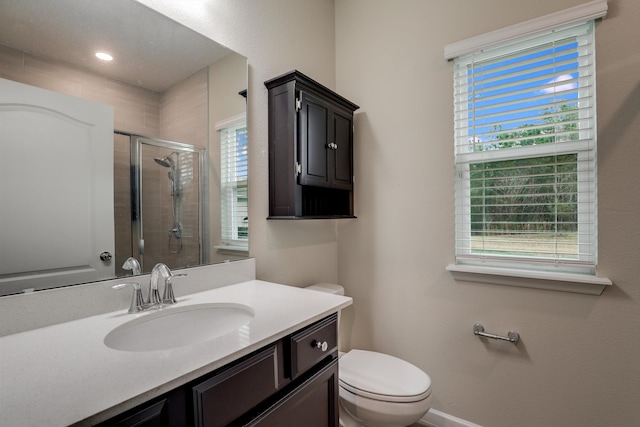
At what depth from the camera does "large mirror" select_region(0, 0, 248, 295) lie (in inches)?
A: 33.8

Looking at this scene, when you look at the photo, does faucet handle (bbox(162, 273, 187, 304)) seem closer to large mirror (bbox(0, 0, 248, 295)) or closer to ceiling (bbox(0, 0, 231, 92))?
large mirror (bbox(0, 0, 248, 295))

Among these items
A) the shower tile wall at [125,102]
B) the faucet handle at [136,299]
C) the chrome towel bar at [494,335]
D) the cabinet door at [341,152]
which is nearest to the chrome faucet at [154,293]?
the faucet handle at [136,299]

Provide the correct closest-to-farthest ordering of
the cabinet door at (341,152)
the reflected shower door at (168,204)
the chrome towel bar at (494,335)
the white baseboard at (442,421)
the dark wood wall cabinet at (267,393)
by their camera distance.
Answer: the dark wood wall cabinet at (267,393) < the reflected shower door at (168,204) < the chrome towel bar at (494,335) < the white baseboard at (442,421) < the cabinet door at (341,152)

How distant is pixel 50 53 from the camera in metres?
0.92

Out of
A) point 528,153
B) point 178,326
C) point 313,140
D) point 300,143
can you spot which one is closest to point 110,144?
point 178,326

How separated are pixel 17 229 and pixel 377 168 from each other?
167 cm

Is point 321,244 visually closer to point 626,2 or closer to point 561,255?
point 561,255

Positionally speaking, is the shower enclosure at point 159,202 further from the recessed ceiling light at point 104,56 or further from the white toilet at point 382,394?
the white toilet at point 382,394

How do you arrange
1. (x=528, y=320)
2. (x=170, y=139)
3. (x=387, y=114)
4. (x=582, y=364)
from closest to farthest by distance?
(x=170, y=139)
(x=582, y=364)
(x=528, y=320)
(x=387, y=114)

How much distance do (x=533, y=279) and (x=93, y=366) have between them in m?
1.71

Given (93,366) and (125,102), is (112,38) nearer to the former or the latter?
(125,102)

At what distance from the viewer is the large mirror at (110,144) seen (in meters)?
0.86

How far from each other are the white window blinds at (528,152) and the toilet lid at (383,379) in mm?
652

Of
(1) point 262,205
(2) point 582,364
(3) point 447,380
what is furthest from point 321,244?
(2) point 582,364
